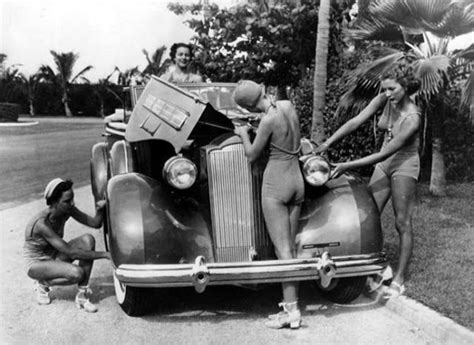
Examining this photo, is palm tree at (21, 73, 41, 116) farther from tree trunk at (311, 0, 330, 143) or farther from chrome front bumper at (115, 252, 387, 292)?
chrome front bumper at (115, 252, 387, 292)

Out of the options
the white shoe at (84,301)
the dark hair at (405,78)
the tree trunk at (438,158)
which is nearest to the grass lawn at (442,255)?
the tree trunk at (438,158)

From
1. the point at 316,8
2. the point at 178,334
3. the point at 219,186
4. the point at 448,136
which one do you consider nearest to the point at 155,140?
the point at 219,186

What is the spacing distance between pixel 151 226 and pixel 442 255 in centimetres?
315

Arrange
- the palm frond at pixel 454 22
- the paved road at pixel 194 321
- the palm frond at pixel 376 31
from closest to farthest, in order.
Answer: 1. the paved road at pixel 194 321
2. the palm frond at pixel 454 22
3. the palm frond at pixel 376 31

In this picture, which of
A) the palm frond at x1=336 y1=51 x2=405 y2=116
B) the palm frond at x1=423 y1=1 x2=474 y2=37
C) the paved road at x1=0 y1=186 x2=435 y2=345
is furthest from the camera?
the palm frond at x1=336 y1=51 x2=405 y2=116

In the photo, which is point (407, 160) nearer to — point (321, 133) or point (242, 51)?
point (321, 133)

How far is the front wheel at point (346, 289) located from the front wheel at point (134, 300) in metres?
1.51

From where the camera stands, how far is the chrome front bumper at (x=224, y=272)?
3.83m

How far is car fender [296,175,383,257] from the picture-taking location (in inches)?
169

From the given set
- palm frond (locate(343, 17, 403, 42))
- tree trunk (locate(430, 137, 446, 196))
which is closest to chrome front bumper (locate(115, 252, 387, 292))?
tree trunk (locate(430, 137, 446, 196))

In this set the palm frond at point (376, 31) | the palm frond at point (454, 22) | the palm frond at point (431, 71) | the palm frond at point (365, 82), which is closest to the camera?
the palm frond at point (431, 71)

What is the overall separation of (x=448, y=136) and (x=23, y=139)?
55.8 ft

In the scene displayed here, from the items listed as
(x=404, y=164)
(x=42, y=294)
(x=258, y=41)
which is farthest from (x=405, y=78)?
(x=258, y=41)

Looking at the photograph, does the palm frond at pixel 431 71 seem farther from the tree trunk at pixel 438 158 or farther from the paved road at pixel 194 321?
the paved road at pixel 194 321
